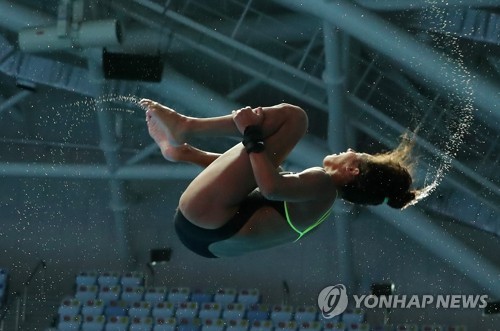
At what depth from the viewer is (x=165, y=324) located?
15508 millimetres

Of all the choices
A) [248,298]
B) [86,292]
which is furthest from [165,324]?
[86,292]

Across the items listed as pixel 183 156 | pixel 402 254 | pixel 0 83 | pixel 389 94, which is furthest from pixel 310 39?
pixel 183 156

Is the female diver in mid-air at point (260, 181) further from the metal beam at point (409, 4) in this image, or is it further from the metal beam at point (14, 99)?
the metal beam at point (14, 99)

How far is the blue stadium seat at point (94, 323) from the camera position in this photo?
15.8 metres

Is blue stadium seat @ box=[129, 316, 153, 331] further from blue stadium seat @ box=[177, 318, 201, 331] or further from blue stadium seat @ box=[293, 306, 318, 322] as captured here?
blue stadium seat @ box=[293, 306, 318, 322]

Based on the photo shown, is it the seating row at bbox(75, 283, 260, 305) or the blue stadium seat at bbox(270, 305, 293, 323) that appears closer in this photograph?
the blue stadium seat at bbox(270, 305, 293, 323)

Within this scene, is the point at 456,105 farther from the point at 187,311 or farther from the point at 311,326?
the point at 187,311

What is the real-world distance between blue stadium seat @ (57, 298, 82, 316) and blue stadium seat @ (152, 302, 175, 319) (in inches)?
43.1

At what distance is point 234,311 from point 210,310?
0.33 m

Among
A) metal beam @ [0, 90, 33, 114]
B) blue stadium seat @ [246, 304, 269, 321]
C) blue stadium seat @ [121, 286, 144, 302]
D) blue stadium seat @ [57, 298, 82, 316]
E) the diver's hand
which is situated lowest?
the diver's hand

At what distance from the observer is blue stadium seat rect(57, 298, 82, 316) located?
16.4 meters

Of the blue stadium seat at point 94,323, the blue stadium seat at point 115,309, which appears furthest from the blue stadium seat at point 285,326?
the blue stadium seat at point 94,323

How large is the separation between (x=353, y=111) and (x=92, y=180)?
215 inches

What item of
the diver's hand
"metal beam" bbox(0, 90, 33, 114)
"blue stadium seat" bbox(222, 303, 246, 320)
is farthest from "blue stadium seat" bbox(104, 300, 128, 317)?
the diver's hand
